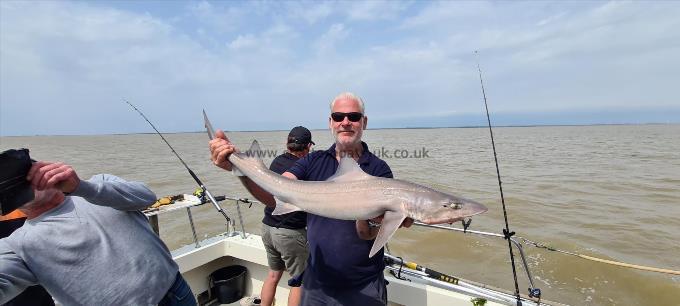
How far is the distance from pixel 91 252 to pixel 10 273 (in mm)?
445

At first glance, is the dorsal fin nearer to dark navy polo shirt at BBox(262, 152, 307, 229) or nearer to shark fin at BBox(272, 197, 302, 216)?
A: shark fin at BBox(272, 197, 302, 216)

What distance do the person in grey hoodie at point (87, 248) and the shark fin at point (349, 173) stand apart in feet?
5.19

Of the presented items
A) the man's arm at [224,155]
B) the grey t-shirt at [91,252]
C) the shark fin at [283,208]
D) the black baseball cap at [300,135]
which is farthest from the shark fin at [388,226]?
the black baseball cap at [300,135]

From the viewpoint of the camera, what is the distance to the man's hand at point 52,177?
206 centimetres

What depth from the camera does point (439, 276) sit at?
15.2 feet

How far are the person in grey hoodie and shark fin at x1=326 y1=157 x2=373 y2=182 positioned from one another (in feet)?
5.19

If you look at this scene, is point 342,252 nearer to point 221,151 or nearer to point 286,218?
point 221,151

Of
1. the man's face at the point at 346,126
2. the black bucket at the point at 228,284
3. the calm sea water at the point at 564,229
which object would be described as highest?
the man's face at the point at 346,126

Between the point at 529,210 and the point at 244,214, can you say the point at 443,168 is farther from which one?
the point at 244,214

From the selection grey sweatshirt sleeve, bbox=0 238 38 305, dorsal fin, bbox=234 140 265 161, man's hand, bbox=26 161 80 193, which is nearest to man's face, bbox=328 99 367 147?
dorsal fin, bbox=234 140 265 161

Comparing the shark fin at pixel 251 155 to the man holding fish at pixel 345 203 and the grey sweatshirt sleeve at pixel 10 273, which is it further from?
the grey sweatshirt sleeve at pixel 10 273

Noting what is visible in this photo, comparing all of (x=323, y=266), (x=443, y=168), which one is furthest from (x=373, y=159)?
(x=443, y=168)

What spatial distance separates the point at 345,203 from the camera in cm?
276

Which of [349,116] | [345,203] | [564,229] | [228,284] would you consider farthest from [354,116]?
[564,229]
